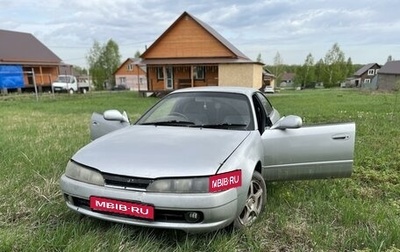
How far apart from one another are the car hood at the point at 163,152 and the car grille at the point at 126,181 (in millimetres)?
32

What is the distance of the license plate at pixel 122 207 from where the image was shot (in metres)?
2.41

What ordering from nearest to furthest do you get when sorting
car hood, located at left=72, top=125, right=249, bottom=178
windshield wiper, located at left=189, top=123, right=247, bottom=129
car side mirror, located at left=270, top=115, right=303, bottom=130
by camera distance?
car hood, located at left=72, top=125, right=249, bottom=178 < car side mirror, located at left=270, top=115, right=303, bottom=130 < windshield wiper, located at left=189, top=123, right=247, bottom=129

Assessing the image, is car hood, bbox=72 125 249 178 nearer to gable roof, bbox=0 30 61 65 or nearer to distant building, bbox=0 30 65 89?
distant building, bbox=0 30 65 89

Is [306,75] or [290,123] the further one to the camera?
[306,75]

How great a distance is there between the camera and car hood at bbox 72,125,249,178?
2.48m

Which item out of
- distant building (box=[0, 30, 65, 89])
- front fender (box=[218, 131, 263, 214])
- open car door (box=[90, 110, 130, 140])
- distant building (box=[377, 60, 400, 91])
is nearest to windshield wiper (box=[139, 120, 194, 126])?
open car door (box=[90, 110, 130, 140])

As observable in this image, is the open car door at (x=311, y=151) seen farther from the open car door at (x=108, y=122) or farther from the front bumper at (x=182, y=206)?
the open car door at (x=108, y=122)

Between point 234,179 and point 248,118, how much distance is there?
1.23 m

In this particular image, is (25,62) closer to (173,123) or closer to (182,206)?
(173,123)

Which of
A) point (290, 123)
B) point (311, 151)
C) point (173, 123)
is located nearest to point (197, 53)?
point (173, 123)

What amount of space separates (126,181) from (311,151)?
6.64 feet

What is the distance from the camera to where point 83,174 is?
268 centimetres

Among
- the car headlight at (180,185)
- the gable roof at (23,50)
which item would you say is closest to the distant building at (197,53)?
the gable roof at (23,50)

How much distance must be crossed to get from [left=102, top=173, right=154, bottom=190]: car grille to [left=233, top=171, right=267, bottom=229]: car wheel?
95cm
